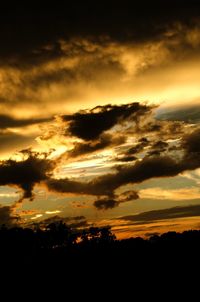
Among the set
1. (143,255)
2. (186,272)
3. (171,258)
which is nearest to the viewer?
(186,272)

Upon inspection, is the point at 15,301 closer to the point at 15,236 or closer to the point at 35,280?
the point at 35,280

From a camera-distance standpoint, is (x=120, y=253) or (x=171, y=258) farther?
(x=120, y=253)

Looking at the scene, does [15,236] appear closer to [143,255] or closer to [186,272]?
[143,255]

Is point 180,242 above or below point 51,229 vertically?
below

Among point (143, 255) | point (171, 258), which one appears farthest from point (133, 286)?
point (143, 255)

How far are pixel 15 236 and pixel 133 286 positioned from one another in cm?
9168

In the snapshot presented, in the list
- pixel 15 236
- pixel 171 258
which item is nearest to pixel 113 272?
pixel 171 258

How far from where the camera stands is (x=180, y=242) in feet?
468

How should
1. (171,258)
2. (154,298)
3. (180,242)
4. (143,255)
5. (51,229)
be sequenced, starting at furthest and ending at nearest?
1. (51,229)
2. (180,242)
3. (143,255)
4. (171,258)
5. (154,298)

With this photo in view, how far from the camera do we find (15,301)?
66.8 m

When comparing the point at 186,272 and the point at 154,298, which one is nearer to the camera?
the point at 154,298

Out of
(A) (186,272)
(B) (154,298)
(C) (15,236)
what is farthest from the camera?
(C) (15,236)

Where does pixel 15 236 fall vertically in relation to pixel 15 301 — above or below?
above

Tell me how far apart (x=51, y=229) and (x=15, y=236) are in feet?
64.4
